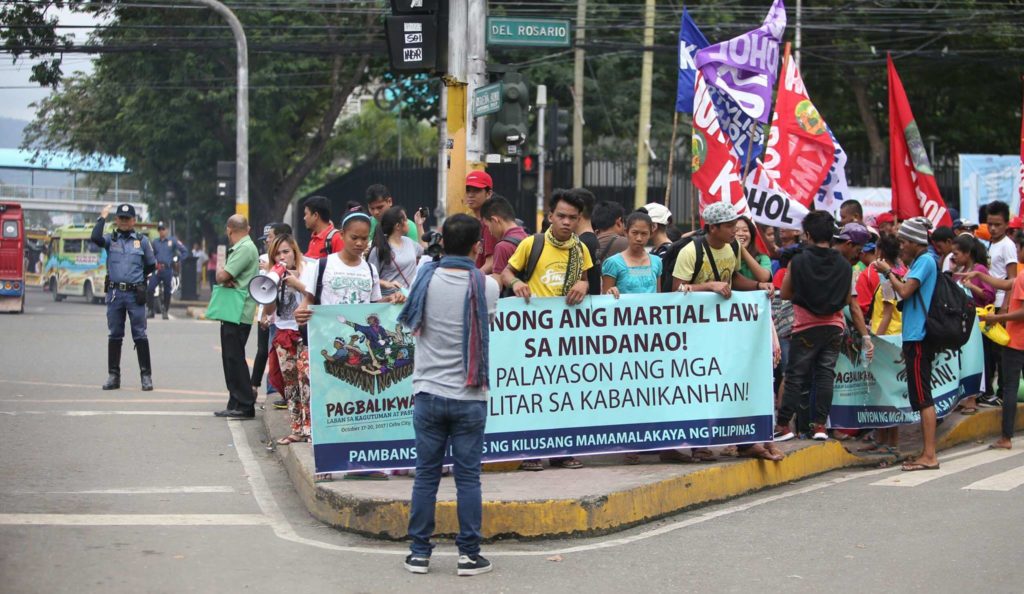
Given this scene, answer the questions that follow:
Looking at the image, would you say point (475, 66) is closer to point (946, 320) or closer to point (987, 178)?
point (946, 320)

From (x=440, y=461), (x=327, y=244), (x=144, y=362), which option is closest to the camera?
(x=440, y=461)

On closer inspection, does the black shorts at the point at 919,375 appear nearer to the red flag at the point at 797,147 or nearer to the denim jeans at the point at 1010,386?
the denim jeans at the point at 1010,386

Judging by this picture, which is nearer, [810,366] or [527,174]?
[810,366]

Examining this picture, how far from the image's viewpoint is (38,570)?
6.04 metres

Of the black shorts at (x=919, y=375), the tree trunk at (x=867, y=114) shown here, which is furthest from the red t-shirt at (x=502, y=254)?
the tree trunk at (x=867, y=114)

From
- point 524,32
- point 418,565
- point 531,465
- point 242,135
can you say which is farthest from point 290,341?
point 242,135

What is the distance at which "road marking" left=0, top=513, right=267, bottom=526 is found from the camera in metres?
7.10

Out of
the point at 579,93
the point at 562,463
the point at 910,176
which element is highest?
the point at 579,93

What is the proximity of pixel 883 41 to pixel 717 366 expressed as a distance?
25658 millimetres

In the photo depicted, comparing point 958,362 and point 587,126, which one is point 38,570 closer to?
point 958,362

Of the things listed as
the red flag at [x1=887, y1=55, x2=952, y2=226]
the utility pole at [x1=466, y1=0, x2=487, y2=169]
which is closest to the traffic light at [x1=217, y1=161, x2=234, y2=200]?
the utility pole at [x1=466, y1=0, x2=487, y2=169]

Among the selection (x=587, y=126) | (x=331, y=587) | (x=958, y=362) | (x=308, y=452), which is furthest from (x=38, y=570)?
(x=587, y=126)

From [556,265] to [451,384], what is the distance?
209 cm

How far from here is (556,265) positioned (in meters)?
8.04
